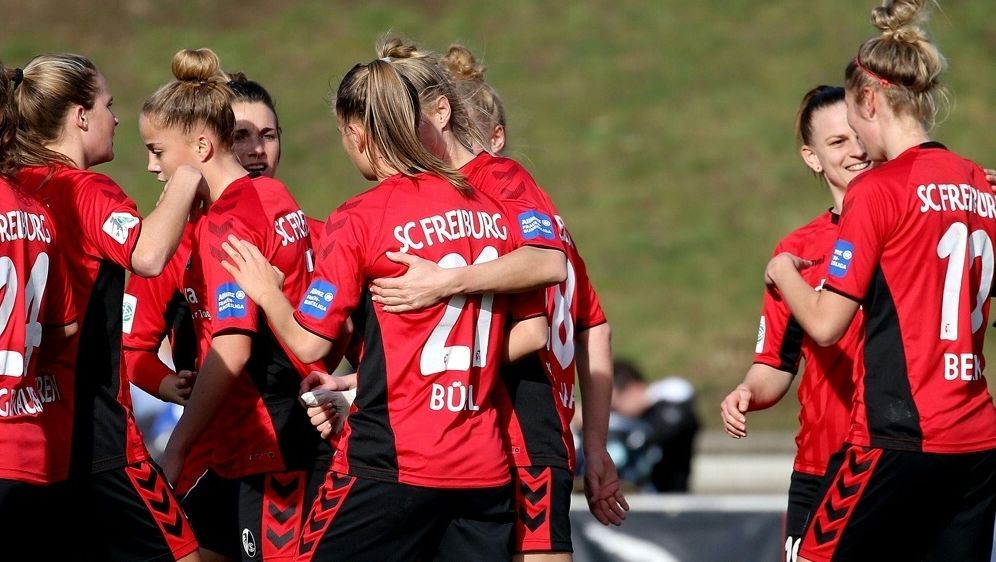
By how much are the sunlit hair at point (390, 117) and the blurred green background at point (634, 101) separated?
473 inches

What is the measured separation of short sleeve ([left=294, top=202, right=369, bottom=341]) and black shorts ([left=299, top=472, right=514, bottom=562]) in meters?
0.43

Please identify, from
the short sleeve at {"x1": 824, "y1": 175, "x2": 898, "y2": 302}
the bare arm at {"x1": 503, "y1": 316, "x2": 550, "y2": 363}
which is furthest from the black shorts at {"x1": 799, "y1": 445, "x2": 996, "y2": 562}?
the bare arm at {"x1": 503, "y1": 316, "x2": 550, "y2": 363}

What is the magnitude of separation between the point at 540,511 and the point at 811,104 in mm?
1901

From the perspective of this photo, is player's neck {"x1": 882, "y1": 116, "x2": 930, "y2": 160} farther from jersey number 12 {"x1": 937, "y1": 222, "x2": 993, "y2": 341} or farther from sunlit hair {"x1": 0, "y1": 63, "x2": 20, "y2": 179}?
sunlit hair {"x1": 0, "y1": 63, "x2": 20, "y2": 179}

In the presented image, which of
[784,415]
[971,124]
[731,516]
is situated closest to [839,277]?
[731,516]

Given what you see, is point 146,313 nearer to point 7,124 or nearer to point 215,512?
point 215,512

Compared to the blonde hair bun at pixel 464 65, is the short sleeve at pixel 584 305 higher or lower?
lower

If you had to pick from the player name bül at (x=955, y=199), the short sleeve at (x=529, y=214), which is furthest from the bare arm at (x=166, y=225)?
the player name bül at (x=955, y=199)

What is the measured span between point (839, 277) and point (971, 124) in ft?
55.6

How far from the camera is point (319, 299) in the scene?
3.51 meters

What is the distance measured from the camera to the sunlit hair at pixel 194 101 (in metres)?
4.22

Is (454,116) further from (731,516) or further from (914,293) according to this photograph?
(731,516)

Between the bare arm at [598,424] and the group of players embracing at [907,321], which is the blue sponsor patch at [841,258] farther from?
the bare arm at [598,424]

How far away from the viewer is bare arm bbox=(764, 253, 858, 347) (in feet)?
12.5
